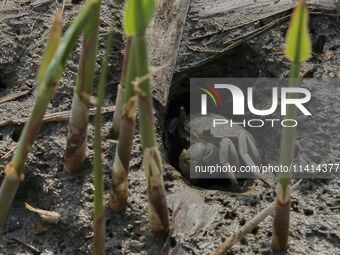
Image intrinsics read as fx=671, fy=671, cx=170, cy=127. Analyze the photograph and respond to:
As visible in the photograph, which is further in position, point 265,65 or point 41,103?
point 265,65

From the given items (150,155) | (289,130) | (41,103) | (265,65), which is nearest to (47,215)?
(150,155)

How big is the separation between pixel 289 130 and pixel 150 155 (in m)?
0.38

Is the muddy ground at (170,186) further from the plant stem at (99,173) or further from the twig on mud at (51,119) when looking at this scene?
the plant stem at (99,173)

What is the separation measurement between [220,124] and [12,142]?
1.04 metres

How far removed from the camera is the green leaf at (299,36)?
1488mm

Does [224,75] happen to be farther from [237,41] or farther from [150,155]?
[150,155]

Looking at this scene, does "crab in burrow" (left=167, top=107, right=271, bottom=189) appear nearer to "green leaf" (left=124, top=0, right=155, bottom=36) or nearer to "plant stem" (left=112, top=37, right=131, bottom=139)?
"plant stem" (left=112, top=37, right=131, bottom=139)

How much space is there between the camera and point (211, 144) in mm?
3135

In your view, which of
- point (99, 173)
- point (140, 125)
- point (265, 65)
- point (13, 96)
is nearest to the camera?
point (99, 173)

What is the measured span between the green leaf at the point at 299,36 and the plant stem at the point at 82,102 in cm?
55

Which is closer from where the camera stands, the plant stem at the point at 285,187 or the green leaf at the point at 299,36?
the green leaf at the point at 299,36

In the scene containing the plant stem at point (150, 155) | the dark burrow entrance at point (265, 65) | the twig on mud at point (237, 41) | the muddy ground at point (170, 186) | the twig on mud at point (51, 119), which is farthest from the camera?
the twig on mud at point (237, 41)

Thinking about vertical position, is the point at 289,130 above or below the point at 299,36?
below

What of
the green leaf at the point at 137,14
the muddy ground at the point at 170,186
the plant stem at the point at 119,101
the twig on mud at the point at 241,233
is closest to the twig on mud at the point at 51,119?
the muddy ground at the point at 170,186
